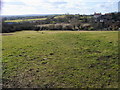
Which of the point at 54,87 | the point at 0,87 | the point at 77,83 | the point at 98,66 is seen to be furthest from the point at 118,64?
the point at 0,87

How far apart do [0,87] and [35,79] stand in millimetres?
1232

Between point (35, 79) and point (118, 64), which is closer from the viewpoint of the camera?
point (35, 79)

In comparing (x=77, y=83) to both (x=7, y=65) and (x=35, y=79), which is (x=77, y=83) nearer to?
(x=35, y=79)

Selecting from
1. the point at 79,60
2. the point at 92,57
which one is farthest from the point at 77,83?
the point at 92,57

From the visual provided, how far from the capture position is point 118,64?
21.1 ft

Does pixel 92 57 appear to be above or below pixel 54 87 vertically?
above

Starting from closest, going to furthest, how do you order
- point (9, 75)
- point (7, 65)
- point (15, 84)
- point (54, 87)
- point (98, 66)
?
1. point (54, 87)
2. point (15, 84)
3. point (9, 75)
4. point (98, 66)
5. point (7, 65)

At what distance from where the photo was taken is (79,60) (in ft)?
24.0

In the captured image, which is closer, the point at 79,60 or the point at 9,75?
the point at 9,75

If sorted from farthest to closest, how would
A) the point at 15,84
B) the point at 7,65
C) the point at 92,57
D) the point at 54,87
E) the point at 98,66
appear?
the point at 92,57 < the point at 7,65 < the point at 98,66 < the point at 15,84 < the point at 54,87

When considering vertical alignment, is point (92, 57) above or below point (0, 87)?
above

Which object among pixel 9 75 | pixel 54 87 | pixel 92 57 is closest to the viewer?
pixel 54 87

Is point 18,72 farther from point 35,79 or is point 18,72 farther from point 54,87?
point 54,87

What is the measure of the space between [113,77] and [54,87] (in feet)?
7.22
